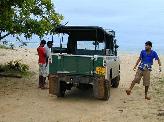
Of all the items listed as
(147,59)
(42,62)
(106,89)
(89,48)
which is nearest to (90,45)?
(89,48)

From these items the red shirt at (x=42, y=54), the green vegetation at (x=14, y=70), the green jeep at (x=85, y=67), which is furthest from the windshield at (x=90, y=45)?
the green vegetation at (x=14, y=70)

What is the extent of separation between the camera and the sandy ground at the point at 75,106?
1172cm

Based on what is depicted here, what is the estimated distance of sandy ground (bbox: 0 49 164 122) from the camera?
1172 cm

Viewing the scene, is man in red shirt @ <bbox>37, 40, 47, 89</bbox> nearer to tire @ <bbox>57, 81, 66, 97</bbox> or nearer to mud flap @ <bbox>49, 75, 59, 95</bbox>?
tire @ <bbox>57, 81, 66, 97</bbox>

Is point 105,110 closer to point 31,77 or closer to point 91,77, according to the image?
point 91,77

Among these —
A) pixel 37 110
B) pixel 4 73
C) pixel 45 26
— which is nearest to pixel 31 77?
pixel 4 73

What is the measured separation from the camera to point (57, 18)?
18984 millimetres

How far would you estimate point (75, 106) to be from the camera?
1347 centimetres

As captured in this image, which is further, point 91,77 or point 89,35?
point 89,35

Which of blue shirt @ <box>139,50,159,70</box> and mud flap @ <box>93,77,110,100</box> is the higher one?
blue shirt @ <box>139,50,159,70</box>

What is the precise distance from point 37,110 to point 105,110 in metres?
1.92

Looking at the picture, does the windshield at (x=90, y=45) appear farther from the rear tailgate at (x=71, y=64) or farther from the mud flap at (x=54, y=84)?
the mud flap at (x=54, y=84)

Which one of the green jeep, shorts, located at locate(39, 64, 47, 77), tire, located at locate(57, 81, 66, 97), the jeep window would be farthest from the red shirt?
tire, located at locate(57, 81, 66, 97)

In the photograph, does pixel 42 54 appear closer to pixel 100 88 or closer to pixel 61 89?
pixel 61 89
